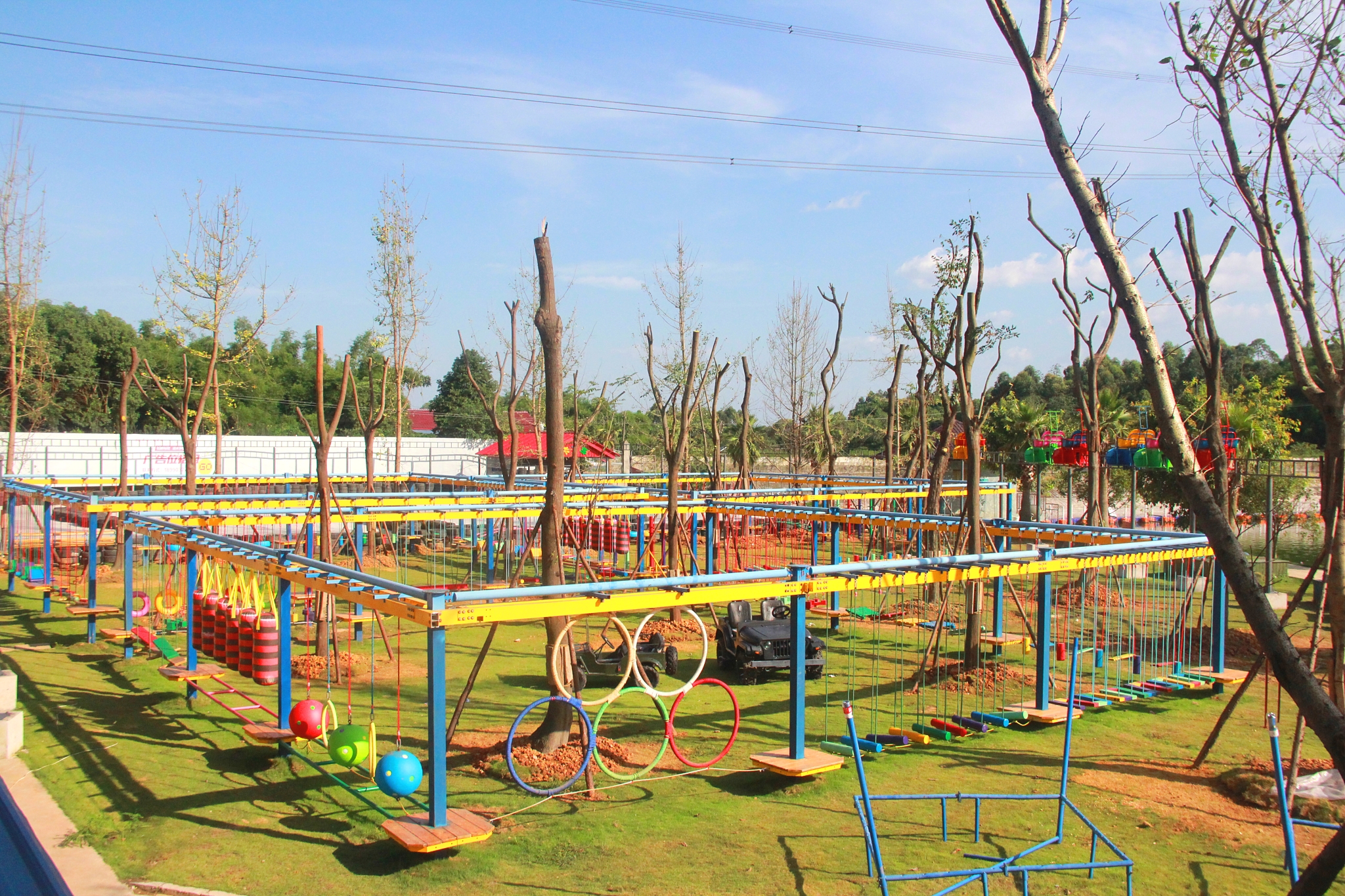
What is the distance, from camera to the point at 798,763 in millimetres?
7738

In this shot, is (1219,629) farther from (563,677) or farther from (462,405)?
(462,405)

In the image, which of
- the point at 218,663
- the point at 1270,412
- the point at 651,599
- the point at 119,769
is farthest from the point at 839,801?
the point at 1270,412

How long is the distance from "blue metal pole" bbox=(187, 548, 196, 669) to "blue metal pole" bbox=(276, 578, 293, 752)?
94.7 inches

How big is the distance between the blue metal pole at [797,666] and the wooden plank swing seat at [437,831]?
2621 millimetres

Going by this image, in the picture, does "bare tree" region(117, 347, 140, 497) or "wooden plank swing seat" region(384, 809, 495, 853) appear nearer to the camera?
"wooden plank swing seat" region(384, 809, 495, 853)

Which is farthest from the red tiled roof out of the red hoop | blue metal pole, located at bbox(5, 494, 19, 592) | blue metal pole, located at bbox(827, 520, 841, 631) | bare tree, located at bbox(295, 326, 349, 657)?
the red hoop

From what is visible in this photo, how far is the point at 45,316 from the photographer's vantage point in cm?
4228

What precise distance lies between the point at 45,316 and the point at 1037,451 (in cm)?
4233

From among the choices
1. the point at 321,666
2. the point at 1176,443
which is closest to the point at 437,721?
the point at 1176,443

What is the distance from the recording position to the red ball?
25.0ft

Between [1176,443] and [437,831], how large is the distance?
490 cm

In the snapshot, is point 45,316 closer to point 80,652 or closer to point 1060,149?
point 80,652

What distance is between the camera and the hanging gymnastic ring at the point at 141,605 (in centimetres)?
1315

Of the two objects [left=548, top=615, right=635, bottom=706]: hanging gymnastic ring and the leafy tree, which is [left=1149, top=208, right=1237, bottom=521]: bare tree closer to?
[left=548, top=615, right=635, bottom=706]: hanging gymnastic ring
